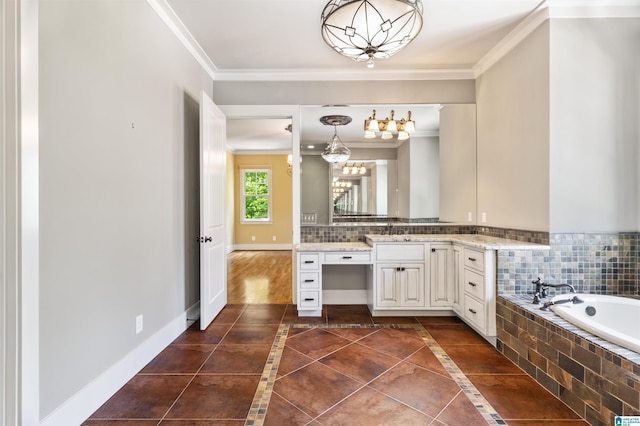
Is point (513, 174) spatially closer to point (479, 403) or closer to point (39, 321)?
point (479, 403)

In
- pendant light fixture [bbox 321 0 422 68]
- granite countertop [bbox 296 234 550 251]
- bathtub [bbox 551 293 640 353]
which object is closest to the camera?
pendant light fixture [bbox 321 0 422 68]

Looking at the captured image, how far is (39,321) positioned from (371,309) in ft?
9.14

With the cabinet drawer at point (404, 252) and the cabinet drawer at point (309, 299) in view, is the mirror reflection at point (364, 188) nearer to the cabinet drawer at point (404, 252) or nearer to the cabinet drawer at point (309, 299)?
the cabinet drawer at point (404, 252)

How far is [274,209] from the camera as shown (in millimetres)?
8648

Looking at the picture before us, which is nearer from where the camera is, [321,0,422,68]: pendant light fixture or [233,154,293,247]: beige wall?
[321,0,422,68]: pendant light fixture

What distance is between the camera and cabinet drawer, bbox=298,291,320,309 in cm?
335

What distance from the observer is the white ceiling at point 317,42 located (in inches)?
100

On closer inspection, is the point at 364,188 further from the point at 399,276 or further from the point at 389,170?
the point at 399,276

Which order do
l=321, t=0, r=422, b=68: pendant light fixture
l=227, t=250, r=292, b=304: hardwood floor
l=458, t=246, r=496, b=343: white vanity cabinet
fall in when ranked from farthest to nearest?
1. l=227, t=250, r=292, b=304: hardwood floor
2. l=458, t=246, r=496, b=343: white vanity cabinet
3. l=321, t=0, r=422, b=68: pendant light fixture

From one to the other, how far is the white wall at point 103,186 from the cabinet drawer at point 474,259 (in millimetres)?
2635

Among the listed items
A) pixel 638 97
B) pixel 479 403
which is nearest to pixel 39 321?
pixel 479 403

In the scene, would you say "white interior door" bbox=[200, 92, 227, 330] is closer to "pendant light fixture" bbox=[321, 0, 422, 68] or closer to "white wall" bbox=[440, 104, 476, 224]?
"pendant light fixture" bbox=[321, 0, 422, 68]

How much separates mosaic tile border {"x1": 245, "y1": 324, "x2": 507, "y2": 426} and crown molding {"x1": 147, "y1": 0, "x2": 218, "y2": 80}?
2829 millimetres

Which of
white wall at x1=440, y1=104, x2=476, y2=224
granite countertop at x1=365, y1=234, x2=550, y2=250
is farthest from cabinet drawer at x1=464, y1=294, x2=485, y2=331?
white wall at x1=440, y1=104, x2=476, y2=224
